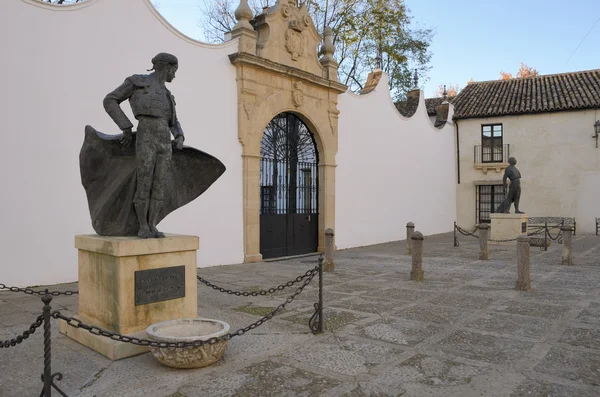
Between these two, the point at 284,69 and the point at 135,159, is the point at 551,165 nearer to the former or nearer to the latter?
the point at 284,69

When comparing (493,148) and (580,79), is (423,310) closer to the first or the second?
(493,148)

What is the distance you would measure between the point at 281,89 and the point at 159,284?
7.37 m

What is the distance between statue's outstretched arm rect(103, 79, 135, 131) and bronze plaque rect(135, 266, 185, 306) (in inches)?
55.1

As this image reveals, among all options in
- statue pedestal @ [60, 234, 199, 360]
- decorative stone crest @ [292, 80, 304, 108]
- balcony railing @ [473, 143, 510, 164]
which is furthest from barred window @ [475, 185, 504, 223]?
statue pedestal @ [60, 234, 199, 360]

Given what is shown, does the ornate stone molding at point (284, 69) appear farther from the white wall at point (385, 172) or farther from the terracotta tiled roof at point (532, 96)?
the terracotta tiled roof at point (532, 96)

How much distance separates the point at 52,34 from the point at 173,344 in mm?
5928

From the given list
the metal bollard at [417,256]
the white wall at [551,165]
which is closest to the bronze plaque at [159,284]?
the metal bollard at [417,256]

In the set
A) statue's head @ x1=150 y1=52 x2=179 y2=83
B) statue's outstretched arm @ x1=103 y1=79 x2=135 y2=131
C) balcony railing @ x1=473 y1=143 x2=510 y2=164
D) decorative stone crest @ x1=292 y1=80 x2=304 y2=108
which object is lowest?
statue's outstretched arm @ x1=103 y1=79 x2=135 y2=131

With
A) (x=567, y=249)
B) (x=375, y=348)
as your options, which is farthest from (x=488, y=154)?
(x=375, y=348)

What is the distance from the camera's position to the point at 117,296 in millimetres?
4051

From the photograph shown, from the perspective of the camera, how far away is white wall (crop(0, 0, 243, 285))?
6758 mm

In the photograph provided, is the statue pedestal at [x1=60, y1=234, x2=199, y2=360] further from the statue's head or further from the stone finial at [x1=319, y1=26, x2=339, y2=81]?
the stone finial at [x1=319, y1=26, x2=339, y2=81]

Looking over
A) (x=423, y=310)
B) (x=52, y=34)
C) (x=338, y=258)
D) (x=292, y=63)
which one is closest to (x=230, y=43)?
(x=292, y=63)

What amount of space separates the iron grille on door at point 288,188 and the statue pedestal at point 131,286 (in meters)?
6.11
